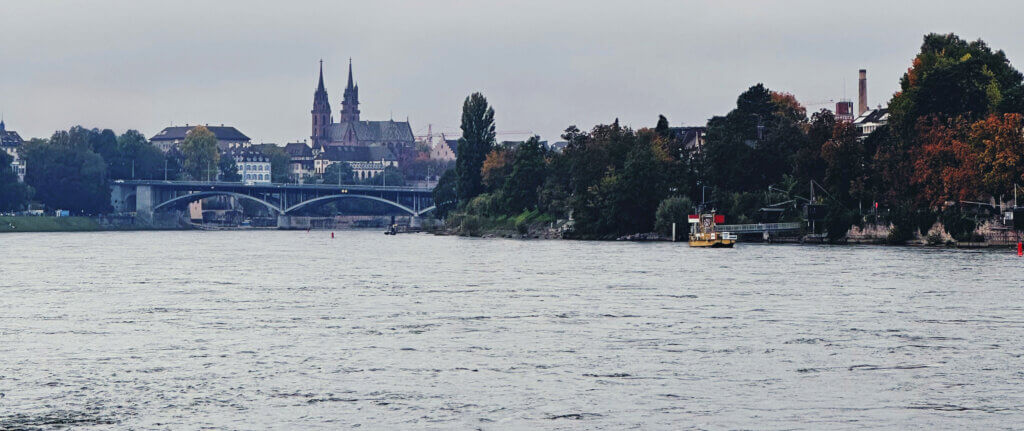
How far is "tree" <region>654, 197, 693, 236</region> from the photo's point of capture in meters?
126

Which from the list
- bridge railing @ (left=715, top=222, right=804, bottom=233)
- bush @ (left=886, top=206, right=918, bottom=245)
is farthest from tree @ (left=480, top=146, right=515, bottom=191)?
bush @ (left=886, top=206, right=918, bottom=245)

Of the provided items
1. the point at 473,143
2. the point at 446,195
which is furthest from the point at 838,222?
the point at 446,195

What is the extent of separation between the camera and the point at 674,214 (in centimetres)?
12656

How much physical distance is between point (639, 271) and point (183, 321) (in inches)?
1318

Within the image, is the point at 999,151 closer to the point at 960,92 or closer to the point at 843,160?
the point at 960,92

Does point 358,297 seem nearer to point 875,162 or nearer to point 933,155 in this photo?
point 933,155

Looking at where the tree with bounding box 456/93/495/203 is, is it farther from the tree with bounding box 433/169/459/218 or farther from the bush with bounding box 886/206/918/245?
the bush with bounding box 886/206/918/245

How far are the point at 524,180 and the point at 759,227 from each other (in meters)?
41.5

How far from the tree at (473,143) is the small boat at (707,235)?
58.4 meters

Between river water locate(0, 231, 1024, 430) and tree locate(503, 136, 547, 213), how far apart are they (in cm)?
8778

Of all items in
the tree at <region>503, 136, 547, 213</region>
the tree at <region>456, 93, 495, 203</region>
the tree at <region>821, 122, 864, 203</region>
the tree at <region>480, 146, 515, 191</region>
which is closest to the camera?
the tree at <region>821, 122, 864, 203</region>

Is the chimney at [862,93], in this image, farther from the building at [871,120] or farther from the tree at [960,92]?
the tree at [960,92]

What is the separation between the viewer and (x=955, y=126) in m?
111

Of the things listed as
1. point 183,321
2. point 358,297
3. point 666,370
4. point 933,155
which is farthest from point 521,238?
point 666,370
